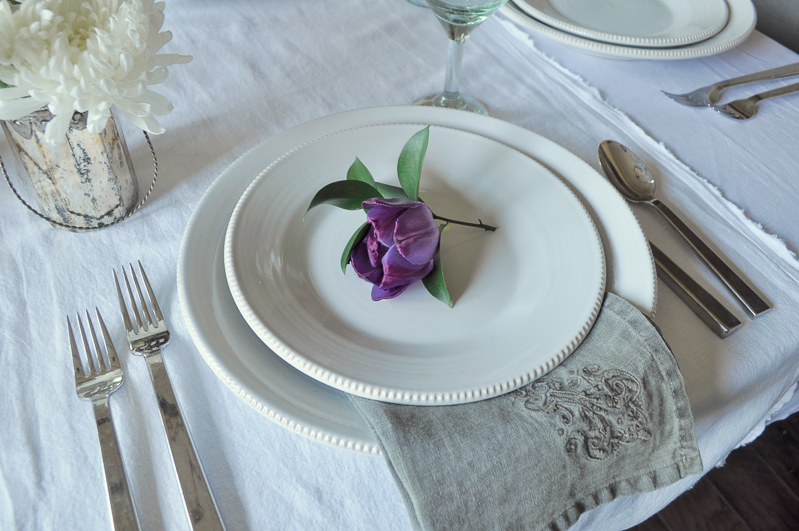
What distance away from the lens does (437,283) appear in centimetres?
39

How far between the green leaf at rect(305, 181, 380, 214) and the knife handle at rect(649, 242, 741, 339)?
0.25m

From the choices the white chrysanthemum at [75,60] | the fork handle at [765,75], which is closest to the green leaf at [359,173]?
the white chrysanthemum at [75,60]

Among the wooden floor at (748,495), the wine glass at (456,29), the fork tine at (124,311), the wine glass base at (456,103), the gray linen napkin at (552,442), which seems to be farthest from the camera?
the wooden floor at (748,495)

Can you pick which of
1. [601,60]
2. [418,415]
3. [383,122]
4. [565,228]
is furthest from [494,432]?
[601,60]

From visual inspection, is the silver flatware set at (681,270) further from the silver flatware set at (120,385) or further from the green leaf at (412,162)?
the silver flatware set at (120,385)

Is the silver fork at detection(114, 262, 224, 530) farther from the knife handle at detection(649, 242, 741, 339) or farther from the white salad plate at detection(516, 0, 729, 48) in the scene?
the white salad plate at detection(516, 0, 729, 48)

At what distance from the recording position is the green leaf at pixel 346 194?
0.39m

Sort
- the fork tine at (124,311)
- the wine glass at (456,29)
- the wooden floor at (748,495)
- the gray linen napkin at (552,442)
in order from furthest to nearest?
the wooden floor at (748,495) < the wine glass at (456,29) < the fork tine at (124,311) < the gray linen napkin at (552,442)

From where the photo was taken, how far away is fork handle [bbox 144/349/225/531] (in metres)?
0.32

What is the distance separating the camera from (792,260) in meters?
0.49

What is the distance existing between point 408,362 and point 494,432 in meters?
0.07

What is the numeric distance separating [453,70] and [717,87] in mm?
317

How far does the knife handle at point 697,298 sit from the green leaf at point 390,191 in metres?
0.22

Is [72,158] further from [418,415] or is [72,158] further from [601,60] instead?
[601,60]
